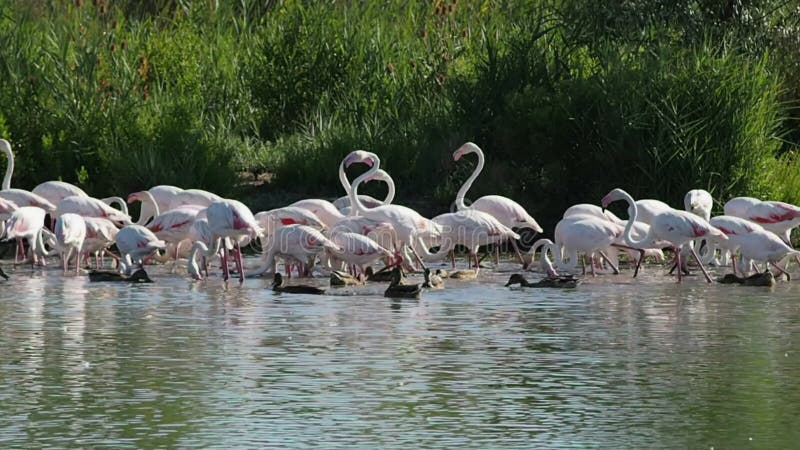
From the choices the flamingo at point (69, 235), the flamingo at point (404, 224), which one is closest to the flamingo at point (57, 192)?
the flamingo at point (69, 235)

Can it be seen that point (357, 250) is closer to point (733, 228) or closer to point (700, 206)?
point (733, 228)

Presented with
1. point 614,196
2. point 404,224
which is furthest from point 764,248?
point 404,224

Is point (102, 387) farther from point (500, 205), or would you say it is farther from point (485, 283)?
point (500, 205)

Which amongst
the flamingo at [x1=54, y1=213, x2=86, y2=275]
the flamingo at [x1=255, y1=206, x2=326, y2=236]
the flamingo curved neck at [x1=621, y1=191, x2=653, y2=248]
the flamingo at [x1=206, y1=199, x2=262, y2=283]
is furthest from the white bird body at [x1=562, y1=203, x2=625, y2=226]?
the flamingo at [x1=54, y1=213, x2=86, y2=275]

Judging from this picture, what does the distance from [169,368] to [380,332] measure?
1.84 metres

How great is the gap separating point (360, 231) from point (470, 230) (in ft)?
3.33

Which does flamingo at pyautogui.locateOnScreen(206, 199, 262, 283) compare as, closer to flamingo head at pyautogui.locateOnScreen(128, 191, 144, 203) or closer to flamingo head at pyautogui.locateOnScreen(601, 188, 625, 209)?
flamingo head at pyautogui.locateOnScreen(128, 191, 144, 203)

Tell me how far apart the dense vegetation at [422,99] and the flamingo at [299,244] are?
12.5ft

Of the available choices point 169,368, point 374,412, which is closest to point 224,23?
point 169,368

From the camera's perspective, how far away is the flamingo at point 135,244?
1380cm

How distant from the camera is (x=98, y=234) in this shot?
14.4 meters

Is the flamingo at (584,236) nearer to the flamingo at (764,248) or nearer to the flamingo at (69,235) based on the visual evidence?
the flamingo at (764,248)

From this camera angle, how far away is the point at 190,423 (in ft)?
23.7

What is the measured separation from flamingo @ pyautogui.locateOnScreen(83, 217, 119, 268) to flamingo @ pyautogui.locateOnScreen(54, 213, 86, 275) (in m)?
0.14
